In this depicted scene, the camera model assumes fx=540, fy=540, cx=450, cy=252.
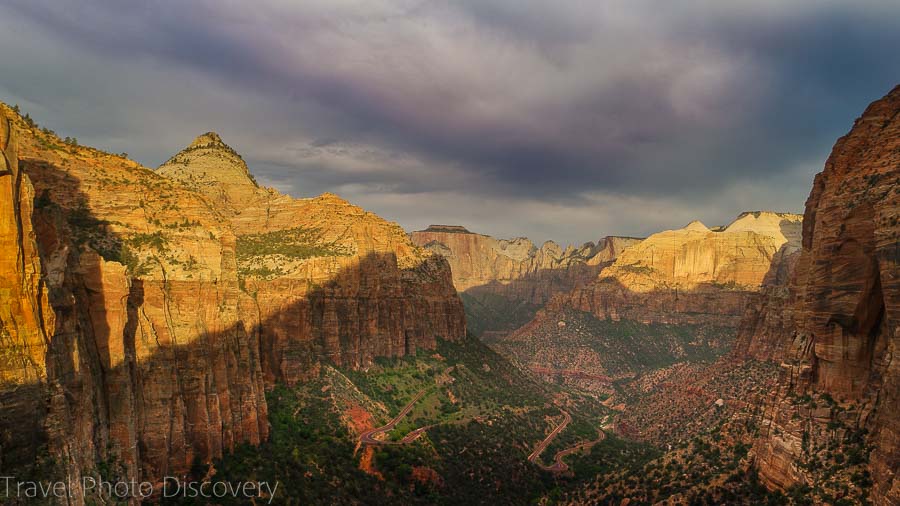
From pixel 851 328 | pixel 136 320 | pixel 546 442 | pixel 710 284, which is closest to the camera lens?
pixel 136 320

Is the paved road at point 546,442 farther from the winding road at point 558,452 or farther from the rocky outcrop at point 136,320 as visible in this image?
the rocky outcrop at point 136,320

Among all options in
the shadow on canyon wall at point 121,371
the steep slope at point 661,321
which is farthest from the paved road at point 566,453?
the steep slope at point 661,321

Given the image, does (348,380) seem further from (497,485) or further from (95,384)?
(95,384)

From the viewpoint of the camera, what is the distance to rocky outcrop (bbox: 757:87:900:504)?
29781 millimetres

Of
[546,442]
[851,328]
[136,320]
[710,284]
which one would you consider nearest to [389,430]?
[546,442]

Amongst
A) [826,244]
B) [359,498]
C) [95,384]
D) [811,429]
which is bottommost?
[359,498]

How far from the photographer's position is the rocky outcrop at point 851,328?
97.7ft

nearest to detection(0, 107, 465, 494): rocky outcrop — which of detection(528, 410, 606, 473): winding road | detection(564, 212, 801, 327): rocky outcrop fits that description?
detection(528, 410, 606, 473): winding road

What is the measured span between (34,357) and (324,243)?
66409 mm

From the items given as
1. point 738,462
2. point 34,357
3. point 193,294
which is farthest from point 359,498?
point 34,357

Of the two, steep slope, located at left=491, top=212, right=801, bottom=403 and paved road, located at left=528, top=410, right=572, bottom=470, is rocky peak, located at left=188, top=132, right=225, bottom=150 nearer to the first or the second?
paved road, located at left=528, top=410, right=572, bottom=470

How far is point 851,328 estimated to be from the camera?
36.0 meters

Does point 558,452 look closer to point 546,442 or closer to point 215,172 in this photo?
point 546,442

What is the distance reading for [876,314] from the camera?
3462 centimetres
